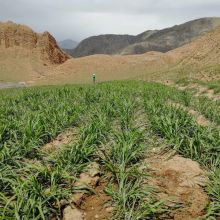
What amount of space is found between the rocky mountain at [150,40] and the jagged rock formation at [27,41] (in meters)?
55.8

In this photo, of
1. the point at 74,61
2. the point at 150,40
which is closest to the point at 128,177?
the point at 74,61

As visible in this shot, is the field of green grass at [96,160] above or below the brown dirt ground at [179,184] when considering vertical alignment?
above

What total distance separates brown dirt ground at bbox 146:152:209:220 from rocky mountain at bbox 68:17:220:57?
361 ft

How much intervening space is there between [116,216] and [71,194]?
24.0 inches

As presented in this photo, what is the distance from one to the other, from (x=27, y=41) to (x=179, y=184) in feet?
186

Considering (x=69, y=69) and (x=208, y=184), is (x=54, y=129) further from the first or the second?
(x=69, y=69)

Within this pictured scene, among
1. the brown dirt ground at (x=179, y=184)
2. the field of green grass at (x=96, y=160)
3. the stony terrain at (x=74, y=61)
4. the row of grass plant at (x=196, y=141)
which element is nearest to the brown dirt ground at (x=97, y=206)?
the field of green grass at (x=96, y=160)

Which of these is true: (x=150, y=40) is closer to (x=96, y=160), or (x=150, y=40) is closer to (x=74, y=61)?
(x=74, y=61)

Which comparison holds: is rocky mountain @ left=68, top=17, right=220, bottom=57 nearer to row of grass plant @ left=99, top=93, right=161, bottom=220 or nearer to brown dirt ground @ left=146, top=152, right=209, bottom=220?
row of grass plant @ left=99, top=93, right=161, bottom=220

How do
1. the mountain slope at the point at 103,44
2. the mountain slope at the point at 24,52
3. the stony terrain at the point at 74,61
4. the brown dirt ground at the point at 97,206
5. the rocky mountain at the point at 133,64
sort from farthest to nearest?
the mountain slope at the point at 103,44
the mountain slope at the point at 24,52
the stony terrain at the point at 74,61
the rocky mountain at the point at 133,64
the brown dirt ground at the point at 97,206

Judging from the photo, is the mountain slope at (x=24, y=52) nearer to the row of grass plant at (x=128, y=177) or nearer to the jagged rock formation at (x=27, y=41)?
the jagged rock formation at (x=27, y=41)

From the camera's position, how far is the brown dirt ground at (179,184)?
412 centimetres

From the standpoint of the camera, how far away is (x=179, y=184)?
464 centimetres

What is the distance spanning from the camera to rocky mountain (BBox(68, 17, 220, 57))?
117 m
